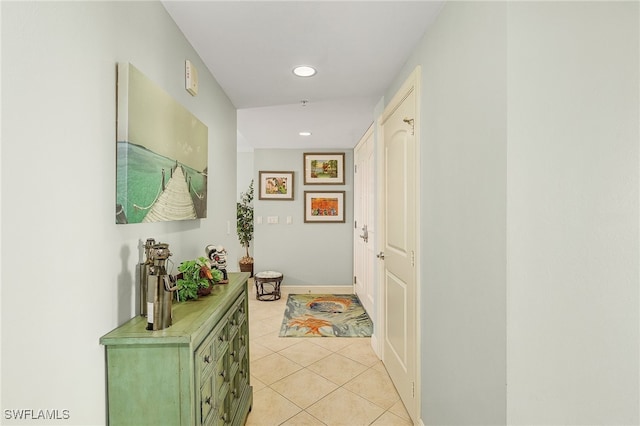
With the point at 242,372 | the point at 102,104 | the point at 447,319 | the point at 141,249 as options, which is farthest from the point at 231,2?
the point at 242,372

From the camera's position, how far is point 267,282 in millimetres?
5031

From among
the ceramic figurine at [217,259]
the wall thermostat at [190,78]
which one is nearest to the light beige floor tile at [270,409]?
the ceramic figurine at [217,259]

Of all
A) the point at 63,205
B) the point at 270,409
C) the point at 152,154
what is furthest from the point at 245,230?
the point at 63,205

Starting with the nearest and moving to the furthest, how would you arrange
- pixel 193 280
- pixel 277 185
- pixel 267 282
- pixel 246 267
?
pixel 193 280, pixel 267 282, pixel 277 185, pixel 246 267

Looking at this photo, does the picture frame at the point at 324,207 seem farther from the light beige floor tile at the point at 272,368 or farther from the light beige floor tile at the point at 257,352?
the light beige floor tile at the point at 272,368

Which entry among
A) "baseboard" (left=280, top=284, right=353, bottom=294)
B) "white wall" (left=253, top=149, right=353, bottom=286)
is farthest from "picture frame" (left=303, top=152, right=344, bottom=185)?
"baseboard" (left=280, top=284, right=353, bottom=294)

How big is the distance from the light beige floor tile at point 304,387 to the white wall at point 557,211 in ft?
4.65

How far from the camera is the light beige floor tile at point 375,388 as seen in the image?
2406 millimetres

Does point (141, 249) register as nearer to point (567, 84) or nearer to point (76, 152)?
point (76, 152)

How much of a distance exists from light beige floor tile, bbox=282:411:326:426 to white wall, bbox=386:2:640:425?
1193 millimetres

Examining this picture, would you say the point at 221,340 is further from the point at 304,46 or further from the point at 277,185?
the point at 277,185

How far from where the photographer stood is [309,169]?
5332mm

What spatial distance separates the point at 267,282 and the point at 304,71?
11.1 feet

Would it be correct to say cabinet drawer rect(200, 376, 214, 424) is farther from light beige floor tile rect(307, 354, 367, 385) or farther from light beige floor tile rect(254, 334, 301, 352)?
light beige floor tile rect(254, 334, 301, 352)
